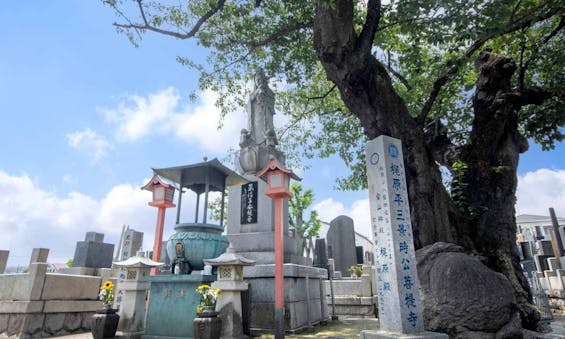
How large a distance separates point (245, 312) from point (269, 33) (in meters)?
7.51

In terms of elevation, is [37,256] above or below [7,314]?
above

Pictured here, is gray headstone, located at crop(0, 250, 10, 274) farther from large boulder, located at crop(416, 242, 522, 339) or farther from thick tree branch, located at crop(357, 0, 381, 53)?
thick tree branch, located at crop(357, 0, 381, 53)

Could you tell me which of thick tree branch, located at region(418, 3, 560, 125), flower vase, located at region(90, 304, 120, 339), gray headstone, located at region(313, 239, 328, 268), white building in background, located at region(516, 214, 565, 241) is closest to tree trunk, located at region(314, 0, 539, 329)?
thick tree branch, located at region(418, 3, 560, 125)

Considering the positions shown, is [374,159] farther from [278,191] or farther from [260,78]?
[260,78]

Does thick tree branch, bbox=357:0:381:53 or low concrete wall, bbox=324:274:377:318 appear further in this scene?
low concrete wall, bbox=324:274:377:318

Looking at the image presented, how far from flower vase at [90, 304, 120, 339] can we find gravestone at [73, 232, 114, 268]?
6.06 m

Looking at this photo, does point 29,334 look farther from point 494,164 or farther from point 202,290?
point 494,164

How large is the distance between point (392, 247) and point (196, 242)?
12.9 feet

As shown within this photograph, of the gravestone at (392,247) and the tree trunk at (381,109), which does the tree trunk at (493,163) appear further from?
the gravestone at (392,247)

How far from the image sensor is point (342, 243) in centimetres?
1370

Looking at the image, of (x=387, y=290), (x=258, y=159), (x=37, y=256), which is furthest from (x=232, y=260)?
(x=37, y=256)

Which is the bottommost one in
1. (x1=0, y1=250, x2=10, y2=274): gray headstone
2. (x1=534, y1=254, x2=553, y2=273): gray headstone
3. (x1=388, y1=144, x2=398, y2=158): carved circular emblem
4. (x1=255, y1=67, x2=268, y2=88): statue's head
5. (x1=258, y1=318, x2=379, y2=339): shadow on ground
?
(x1=258, y1=318, x2=379, y2=339): shadow on ground

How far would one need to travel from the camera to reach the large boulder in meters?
4.52

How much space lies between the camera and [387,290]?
4094 millimetres
